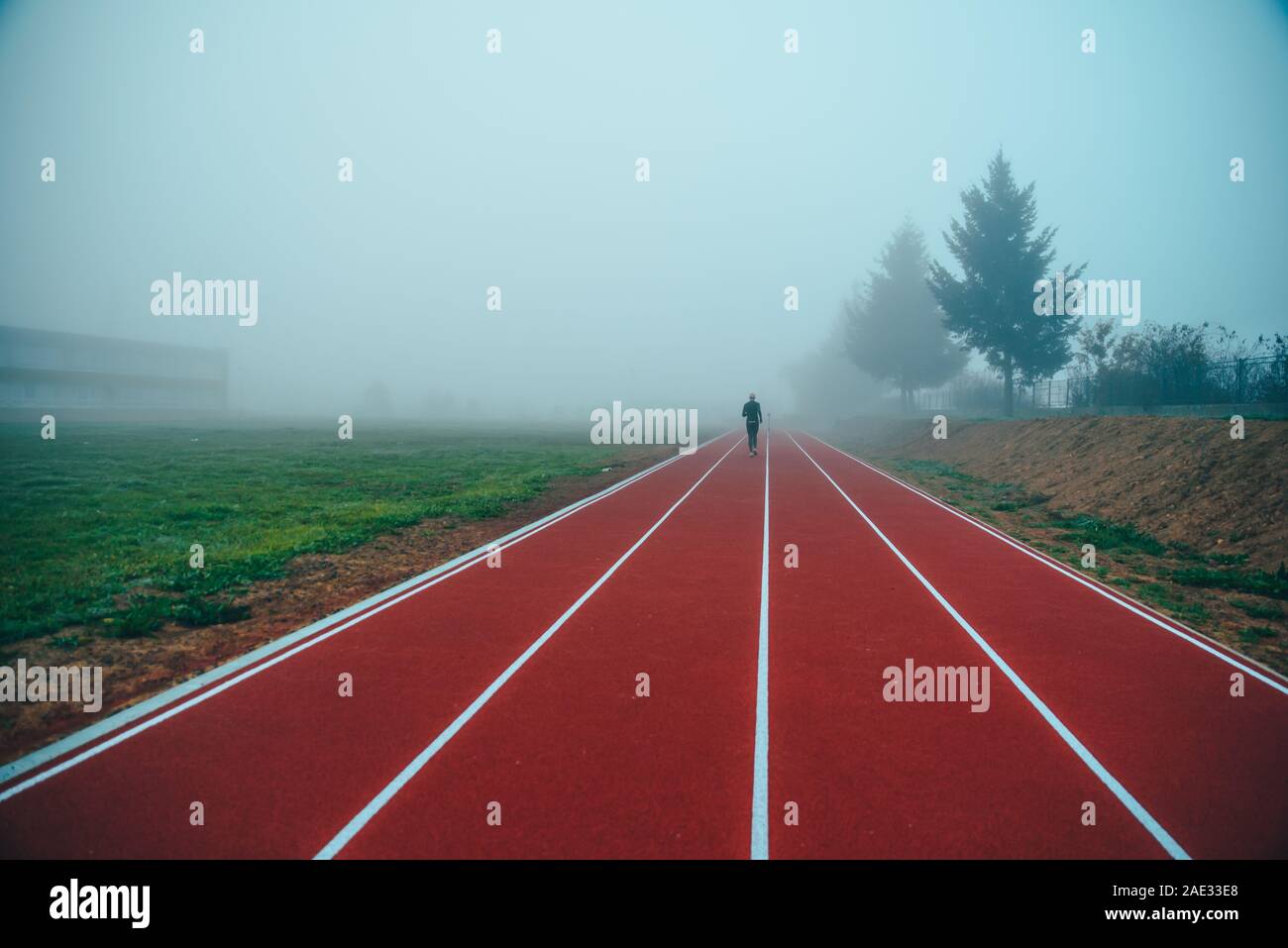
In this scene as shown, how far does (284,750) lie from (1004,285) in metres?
32.5

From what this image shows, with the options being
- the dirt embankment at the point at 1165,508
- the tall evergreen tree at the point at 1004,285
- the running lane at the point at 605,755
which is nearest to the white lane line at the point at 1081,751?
the running lane at the point at 605,755

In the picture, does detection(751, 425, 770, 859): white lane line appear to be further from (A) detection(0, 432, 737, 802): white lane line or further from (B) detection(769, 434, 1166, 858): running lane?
(A) detection(0, 432, 737, 802): white lane line

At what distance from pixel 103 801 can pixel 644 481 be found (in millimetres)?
16019

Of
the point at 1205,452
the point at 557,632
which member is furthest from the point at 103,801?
the point at 1205,452

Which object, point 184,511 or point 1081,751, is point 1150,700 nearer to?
point 1081,751

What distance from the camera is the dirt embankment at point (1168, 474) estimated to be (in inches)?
401

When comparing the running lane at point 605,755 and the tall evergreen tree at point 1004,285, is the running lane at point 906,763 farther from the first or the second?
the tall evergreen tree at point 1004,285

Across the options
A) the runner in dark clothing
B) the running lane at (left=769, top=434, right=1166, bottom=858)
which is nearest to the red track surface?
the running lane at (left=769, top=434, right=1166, bottom=858)

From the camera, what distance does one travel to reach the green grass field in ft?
24.3

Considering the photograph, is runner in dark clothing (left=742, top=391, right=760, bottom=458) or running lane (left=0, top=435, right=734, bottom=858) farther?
runner in dark clothing (left=742, top=391, right=760, bottom=458)

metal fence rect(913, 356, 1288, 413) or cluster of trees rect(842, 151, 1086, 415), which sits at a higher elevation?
cluster of trees rect(842, 151, 1086, 415)

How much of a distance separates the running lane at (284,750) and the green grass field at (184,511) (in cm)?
239

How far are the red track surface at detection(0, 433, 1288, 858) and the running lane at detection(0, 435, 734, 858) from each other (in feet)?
0.06

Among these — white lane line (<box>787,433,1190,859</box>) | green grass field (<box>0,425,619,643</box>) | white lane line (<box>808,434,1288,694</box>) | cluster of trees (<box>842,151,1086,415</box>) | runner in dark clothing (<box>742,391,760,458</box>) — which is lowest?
white lane line (<box>787,433,1190,859</box>)
